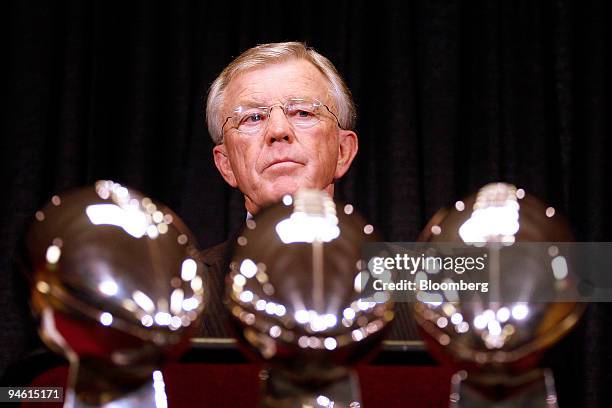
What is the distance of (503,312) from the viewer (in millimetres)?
243

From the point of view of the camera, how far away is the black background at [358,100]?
1.23m

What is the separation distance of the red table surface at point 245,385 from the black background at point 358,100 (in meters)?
0.79

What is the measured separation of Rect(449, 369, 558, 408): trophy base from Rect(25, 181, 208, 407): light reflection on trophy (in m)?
0.11

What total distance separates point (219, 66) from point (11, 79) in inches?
15.7

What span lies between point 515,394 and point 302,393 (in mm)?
80

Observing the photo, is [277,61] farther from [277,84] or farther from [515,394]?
[515,394]

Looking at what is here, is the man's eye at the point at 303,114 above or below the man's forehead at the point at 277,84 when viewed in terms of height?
below

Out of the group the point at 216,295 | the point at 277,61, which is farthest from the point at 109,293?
the point at 277,61

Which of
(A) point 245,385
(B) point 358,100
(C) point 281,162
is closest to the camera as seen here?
(A) point 245,385

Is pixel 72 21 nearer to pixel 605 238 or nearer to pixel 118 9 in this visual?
pixel 118 9

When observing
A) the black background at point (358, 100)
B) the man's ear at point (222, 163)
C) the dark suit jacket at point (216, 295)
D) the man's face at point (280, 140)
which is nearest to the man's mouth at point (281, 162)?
the man's face at point (280, 140)

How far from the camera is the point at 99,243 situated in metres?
0.24

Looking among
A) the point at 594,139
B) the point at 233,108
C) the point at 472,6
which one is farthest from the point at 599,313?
the point at 233,108

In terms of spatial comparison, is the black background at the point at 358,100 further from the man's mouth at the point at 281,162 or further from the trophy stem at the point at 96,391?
the trophy stem at the point at 96,391
